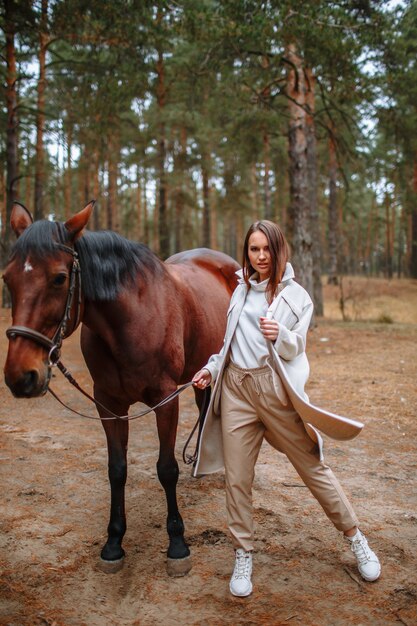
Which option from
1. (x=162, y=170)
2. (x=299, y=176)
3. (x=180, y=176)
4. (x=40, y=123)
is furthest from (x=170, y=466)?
(x=180, y=176)

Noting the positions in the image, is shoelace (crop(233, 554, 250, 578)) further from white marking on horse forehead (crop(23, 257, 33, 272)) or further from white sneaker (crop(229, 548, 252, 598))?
white marking on horse forehead (crop(23, 257, 33, 272))

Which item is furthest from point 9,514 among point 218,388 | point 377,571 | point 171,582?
point 377,571

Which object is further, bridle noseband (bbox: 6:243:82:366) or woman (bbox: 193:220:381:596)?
woman (bbox: 193:220:381:596)

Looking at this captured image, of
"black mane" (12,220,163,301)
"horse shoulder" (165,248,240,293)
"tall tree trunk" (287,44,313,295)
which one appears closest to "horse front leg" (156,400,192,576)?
"black mane" (12,220,163,301)

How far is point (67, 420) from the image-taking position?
569cm

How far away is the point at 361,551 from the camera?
2613 millimetres

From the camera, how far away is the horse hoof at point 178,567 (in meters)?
2.68

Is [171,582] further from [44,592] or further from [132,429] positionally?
[132,429]

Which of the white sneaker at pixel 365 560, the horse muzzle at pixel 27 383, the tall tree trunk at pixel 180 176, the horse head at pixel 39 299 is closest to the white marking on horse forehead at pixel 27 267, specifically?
the horse head at pixel 39 299

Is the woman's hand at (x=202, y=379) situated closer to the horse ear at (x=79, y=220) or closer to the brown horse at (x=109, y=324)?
the brown horse at (x=109, y=324)

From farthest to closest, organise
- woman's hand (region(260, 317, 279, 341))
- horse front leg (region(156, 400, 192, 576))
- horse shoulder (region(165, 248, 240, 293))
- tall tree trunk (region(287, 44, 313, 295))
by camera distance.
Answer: tall tree trunk (region(287, 44, 313, 295)), horse shoulder (region(165, 248, 240, 293)), horse front leg (region(156, 400, 192, 576)), woman's hand (region(260, 317, 279, 341))

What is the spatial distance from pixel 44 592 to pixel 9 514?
101 centimetres

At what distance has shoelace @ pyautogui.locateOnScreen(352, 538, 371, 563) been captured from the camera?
103 inches

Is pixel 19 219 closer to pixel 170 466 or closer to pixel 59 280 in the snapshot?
pixel 59 280
